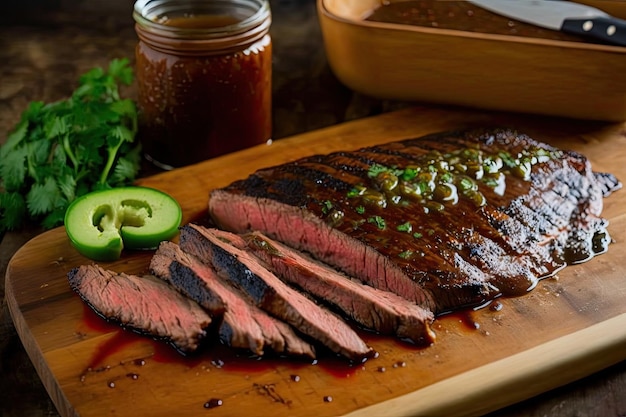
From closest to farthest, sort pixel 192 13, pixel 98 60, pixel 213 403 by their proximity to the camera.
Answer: pixel 213 403
pixel 192 13
pixel 98 60

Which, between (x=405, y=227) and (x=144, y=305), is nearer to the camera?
(x=144, y=305)

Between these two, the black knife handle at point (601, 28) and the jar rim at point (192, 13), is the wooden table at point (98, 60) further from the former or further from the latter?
the black knife handle at point (601, 28)

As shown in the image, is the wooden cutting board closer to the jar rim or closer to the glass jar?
the glass jar

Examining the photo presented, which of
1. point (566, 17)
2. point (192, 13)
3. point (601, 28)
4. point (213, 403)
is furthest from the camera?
point (566, 17)

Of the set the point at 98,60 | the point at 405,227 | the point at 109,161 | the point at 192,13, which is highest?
the point at 192,13

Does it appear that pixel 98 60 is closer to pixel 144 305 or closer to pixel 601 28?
pixel 144 305

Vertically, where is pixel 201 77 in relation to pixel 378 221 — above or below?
above

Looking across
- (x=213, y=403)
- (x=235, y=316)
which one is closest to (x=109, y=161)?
(x=235, y=316)
